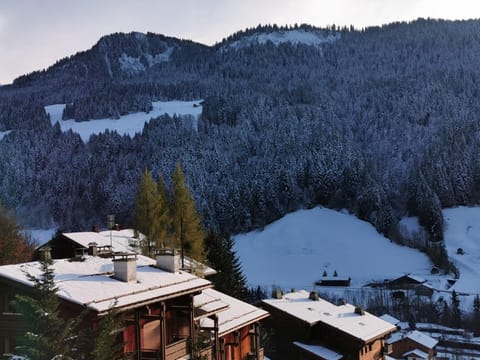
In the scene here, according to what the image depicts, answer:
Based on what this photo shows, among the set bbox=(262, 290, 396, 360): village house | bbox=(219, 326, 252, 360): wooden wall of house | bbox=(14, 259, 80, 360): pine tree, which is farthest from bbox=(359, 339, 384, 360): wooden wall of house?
bbox=(14, 259, 80, 360): pine tree

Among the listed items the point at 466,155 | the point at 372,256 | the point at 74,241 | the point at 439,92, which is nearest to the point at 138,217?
the point at 74,241

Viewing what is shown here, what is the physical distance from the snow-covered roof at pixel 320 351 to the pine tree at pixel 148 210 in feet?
33.9

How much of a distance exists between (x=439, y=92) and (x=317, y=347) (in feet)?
527

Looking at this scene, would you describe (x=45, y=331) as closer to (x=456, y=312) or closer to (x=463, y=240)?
(x=456, y=312)

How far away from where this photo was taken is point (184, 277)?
58.5 ft

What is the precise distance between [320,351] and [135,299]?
2046 centimetres

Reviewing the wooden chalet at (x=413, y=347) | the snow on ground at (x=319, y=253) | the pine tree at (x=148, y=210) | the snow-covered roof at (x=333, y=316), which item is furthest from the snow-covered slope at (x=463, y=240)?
the pine tree at (x=148, y=210)

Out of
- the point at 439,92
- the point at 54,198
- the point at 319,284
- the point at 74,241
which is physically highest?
the point at 439,92

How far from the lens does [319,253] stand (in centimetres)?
11844

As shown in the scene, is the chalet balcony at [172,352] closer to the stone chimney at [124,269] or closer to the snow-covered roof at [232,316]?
the stone chimney at [124,269]

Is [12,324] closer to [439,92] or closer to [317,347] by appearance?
[317,347]

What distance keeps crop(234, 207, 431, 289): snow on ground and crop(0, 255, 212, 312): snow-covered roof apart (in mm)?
83695

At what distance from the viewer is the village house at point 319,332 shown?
32.7 metres

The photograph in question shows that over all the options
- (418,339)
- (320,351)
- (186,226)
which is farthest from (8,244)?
(418,339)
